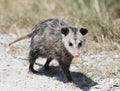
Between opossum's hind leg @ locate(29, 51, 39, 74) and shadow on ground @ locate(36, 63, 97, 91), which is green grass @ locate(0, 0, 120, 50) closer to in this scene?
shadow on ground @ locate(36, 63, 97, 91)

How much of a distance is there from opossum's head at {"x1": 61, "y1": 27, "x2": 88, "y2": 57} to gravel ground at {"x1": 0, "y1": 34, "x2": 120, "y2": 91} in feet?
1.85

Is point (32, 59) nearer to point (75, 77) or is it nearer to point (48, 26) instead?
point (48, 26)

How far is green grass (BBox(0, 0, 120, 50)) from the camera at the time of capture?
882cm

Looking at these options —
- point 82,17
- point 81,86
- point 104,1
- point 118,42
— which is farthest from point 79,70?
point 104,1

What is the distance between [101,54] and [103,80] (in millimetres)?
1138

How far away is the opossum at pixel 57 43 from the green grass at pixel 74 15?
1.38m

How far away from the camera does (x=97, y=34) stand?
29.3 feet

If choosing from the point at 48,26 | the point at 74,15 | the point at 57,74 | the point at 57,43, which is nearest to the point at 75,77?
the point at 57,74

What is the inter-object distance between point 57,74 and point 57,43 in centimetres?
62

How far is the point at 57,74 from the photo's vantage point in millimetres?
7523

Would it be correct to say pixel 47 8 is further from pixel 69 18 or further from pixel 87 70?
pixel 87 70

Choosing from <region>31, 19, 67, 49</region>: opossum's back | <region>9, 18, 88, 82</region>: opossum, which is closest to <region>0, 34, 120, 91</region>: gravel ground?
<region>9, 18, 88, 82</region>: opossum

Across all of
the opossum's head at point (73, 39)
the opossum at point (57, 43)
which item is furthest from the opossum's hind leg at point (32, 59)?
the opossum's head at point (73, 39)

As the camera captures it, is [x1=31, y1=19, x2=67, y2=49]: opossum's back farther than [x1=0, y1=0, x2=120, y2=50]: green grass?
No
